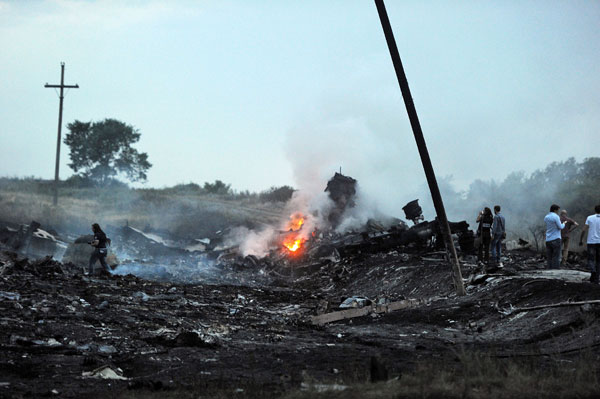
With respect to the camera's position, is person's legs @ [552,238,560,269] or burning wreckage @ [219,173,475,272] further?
burning wreckage @ [219,173,475,272]

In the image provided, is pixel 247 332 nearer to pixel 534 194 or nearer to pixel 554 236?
pixel 554 236

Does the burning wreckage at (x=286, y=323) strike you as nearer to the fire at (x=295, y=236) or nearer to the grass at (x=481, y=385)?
the grass at (x=481, y=385)

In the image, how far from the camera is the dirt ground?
728 centimetres

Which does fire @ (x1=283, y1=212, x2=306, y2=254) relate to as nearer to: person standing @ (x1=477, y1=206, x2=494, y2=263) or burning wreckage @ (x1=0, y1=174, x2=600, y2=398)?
burning wreckage @ (x1=0, y1=174, x2=600, y2=398)

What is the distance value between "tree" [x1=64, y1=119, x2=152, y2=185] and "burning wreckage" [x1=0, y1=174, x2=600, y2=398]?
39.4 meters

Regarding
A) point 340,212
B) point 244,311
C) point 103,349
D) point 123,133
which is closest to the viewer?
point 103,349

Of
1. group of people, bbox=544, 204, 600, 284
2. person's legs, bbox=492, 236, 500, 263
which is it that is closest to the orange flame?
person's legs, bbox=492, 236, 500, 263

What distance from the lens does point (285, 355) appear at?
903 cm

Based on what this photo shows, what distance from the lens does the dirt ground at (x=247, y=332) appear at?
→ 23.9 ft

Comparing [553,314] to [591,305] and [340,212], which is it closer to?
[591,305]

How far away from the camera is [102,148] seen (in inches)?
2368

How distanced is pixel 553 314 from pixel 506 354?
284 cm

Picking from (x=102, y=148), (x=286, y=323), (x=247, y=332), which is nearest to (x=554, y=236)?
(x=286, y=323)

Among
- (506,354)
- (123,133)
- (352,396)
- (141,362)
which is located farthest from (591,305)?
(123,133)
